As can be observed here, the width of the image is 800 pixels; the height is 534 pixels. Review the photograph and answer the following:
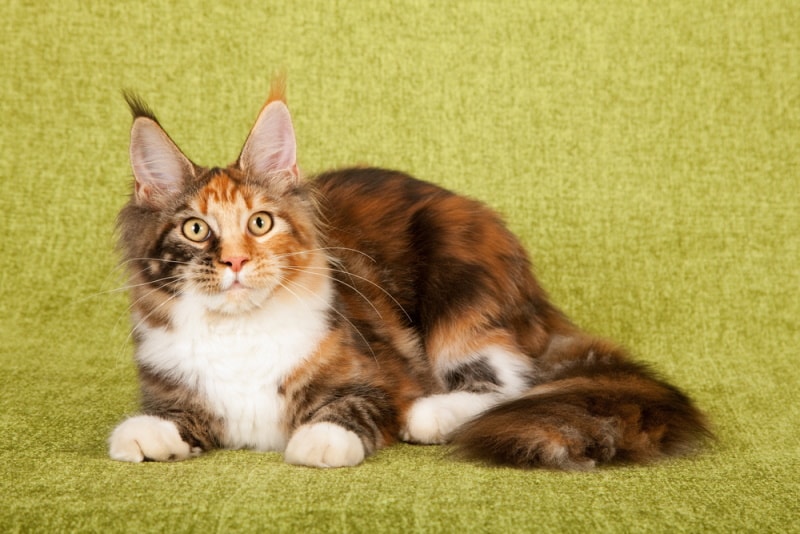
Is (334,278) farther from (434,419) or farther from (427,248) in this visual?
(434,419)

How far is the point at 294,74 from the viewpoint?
162 inches

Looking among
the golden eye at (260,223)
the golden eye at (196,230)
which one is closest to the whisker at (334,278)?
the golden eye at (260,223)

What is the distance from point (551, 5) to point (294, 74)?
43.6 inches

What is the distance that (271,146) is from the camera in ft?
9.21

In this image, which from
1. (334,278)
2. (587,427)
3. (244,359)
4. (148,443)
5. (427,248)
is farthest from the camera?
(427,248)

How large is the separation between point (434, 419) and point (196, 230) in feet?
2.70

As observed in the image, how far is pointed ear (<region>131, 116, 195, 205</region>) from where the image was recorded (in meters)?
2.67

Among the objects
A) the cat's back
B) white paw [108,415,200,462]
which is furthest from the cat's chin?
the cat's back

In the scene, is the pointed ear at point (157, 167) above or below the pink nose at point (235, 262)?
above

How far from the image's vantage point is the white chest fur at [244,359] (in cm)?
266

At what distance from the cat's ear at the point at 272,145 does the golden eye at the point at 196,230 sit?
25 centimetres

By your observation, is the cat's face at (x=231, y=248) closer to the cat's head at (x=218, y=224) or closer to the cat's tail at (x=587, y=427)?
the cat's head at (x=218, y=224)

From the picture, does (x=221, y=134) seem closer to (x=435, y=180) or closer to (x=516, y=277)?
(x=435, y=180)

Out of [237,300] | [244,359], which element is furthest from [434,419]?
[237,300]
